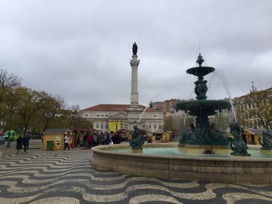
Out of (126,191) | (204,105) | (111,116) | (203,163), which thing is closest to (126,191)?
(126,191)

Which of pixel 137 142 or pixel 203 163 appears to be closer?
pixel 203 163

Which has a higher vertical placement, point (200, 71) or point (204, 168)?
point (200, 71)

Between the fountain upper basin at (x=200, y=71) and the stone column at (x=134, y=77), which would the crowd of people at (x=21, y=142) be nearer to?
the fountain upper basin at (x=200, y=71)

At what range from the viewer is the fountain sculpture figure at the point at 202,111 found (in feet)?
33.1

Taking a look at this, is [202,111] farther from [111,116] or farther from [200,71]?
[111,116]

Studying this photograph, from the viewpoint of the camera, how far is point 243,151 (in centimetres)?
777

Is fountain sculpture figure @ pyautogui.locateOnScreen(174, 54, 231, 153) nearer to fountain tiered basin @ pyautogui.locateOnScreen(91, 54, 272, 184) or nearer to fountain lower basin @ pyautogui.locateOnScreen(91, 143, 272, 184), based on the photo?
fountain tiered basin @ pyautogui.locateOnScreen(91, 54, 272, 184)

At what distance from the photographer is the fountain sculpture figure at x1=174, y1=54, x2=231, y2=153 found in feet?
33.1

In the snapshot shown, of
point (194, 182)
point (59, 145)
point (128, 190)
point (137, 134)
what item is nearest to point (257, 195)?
point (194, 182)

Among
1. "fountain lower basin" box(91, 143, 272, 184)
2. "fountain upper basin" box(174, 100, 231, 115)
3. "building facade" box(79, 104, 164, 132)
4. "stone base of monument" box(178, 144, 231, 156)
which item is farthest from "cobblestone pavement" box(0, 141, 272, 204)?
"building facade" box(79, 104, 164, 132)

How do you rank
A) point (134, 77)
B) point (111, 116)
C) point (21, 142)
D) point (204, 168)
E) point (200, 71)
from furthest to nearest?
1. point (111, 116)
2. point (134, 77)
3. point (21, 142)
4. point (200, 71)
5. point (204, 168)

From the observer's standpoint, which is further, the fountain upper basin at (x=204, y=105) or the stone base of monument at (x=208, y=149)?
the stone base of monument at (x=208, y=149)

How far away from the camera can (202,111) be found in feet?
36.5

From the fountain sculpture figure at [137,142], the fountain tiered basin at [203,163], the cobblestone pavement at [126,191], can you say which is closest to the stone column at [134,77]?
the fountain tiered basin at [203,163]
